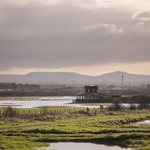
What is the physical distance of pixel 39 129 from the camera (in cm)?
4331

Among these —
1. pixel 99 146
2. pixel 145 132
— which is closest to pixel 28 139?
pixel 99 146

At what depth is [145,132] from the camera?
42250 mm

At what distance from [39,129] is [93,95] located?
72.6 metres

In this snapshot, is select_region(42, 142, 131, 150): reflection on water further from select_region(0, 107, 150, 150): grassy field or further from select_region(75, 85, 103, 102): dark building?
select_region(75, 85, 103, 102): dark building

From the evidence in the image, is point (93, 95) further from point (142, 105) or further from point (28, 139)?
point (28, 139)

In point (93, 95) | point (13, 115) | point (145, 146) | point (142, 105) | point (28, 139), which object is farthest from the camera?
point (93, 95)

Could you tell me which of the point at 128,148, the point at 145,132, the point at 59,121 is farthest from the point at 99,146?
the point at 59,121

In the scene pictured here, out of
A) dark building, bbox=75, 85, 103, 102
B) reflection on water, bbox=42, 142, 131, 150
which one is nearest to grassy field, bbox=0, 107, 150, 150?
reflection on water, bbox=42, 142, 131, 150

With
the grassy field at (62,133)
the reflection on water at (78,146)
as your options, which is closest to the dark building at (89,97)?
the grassy field at (62,133)

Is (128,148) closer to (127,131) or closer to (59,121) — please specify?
→ (127,131)

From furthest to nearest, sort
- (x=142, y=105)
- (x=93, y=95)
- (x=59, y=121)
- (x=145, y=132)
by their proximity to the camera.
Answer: (x=93, y=95), (x=142, y=105), (x=59, y=121), (x=145, y=132)

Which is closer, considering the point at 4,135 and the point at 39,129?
the point at 4,135

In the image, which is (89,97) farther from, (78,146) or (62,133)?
(78,146)

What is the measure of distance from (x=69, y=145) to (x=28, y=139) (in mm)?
4776
